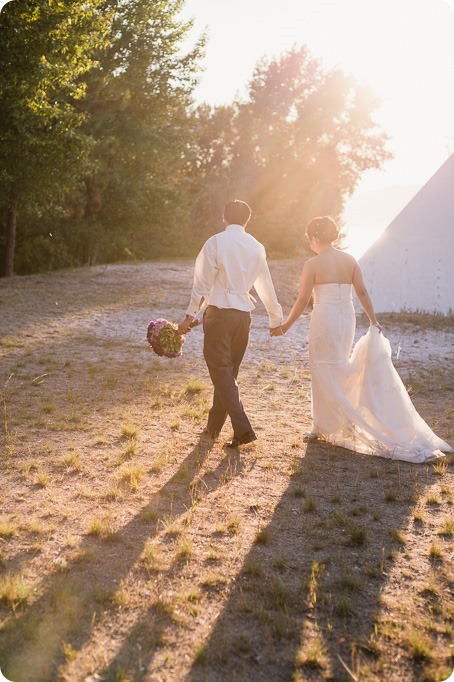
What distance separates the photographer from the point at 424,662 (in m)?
3.09

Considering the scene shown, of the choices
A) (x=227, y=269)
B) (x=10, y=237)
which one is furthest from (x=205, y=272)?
(x=10, y=237)

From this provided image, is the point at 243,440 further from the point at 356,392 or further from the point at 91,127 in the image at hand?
the point at 91,127

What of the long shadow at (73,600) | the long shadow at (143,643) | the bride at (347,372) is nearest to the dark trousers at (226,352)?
the bride at (347,372)

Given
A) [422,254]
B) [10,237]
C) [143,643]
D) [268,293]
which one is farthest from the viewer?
[422,254]

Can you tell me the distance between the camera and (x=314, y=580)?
3.83 meters

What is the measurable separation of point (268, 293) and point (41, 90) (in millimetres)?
10378

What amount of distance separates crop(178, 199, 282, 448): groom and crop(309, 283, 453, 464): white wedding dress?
2.67 ft

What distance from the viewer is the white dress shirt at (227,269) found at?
6.07 m

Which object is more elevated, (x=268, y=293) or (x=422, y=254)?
(x=422, y=254)

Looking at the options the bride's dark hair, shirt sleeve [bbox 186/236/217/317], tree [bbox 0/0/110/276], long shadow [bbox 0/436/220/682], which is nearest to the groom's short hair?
shirt sleeve [bbox 186/236/217/317]

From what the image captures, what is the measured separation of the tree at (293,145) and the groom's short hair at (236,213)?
29.0 m

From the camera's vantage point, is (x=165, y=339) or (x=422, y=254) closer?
(x=165, y=339)

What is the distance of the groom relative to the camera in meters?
6.08

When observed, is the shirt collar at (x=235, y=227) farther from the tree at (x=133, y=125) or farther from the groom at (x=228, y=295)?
the tree at (x=133, y=125)
